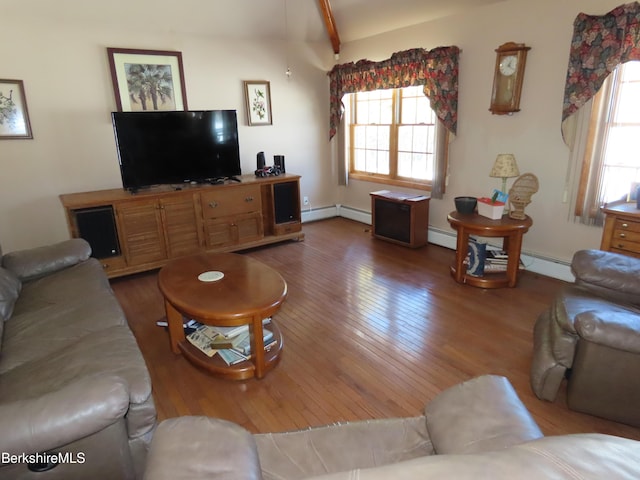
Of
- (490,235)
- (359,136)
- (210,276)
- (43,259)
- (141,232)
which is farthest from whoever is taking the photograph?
(359,136)

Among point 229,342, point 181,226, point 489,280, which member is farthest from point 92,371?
point 489,280

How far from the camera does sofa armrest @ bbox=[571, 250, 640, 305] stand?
7.11ft

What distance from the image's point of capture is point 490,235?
131 inches

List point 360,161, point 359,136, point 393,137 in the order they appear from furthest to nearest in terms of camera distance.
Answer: point 360,161, point 359,136, point 393,137

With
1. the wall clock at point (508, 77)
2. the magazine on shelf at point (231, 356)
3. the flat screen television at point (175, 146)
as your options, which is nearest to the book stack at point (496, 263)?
the wall clock at point (508, 77)

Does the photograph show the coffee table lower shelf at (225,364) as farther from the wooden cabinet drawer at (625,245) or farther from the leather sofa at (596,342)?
the wooden cabinet drawer at (625,245)

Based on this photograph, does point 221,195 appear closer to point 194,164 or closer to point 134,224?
point 194,164

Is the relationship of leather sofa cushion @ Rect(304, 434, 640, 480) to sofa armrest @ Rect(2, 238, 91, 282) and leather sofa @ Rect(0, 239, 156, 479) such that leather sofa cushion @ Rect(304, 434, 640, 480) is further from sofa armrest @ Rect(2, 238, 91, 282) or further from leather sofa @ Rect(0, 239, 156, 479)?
sofa armrest @ Rect(2, 238, 91, 282)

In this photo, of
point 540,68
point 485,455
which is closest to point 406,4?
point 540,68

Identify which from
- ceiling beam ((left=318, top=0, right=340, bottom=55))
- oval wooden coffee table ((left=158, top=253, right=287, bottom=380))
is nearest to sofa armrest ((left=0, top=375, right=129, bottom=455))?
oval wooden coffee table ((left=158, top=253, right=287, bottom=380))

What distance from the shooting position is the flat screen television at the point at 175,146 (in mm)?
3781

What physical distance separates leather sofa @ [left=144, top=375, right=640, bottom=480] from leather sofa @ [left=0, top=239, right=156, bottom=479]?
0.42 m

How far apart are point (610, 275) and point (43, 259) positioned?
358 centimetres

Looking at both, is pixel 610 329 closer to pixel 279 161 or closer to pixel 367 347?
pixel 367 347
